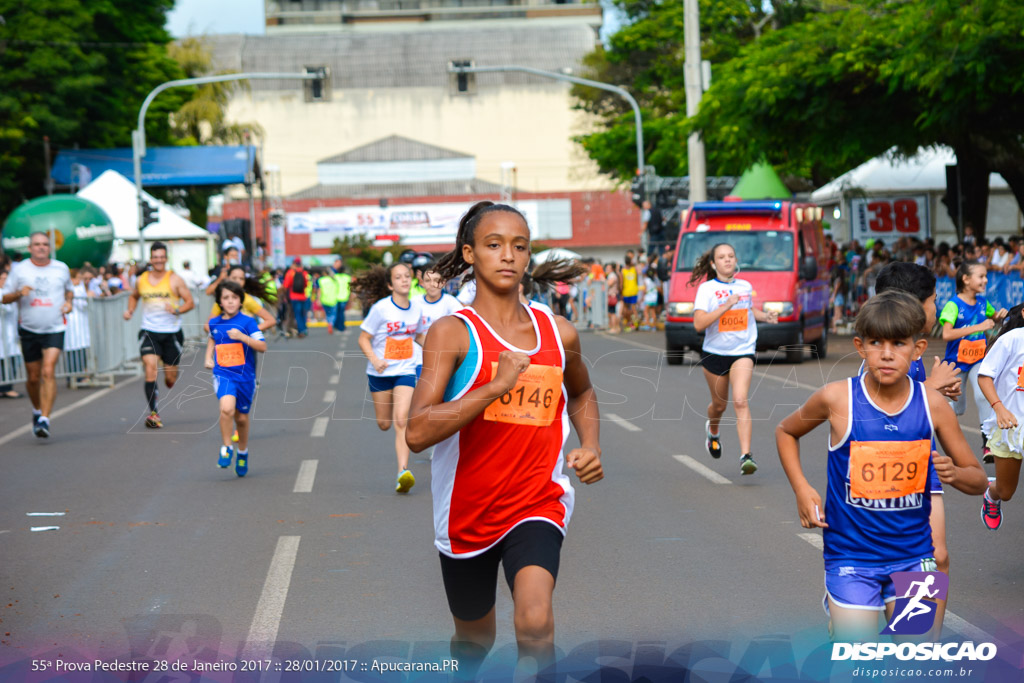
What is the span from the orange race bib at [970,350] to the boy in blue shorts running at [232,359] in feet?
17.1

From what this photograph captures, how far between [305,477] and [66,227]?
78.5ft

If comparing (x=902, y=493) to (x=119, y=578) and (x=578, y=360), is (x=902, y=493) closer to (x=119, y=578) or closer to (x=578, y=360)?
(x=578, y=360)

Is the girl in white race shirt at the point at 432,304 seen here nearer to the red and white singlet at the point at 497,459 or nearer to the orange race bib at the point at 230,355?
the orange race bib at the point at 230,355

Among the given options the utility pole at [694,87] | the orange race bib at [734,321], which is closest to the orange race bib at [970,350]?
the orange race bib at [734,321]

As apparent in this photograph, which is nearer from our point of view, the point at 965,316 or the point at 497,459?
the point at 497,459

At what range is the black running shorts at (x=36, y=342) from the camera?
532 inches

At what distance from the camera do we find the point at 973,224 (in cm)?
2712

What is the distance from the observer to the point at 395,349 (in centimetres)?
1010

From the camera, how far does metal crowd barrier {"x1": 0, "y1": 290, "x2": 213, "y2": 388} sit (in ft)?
60.3

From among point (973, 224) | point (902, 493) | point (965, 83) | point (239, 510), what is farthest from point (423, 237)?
point (902, 493)

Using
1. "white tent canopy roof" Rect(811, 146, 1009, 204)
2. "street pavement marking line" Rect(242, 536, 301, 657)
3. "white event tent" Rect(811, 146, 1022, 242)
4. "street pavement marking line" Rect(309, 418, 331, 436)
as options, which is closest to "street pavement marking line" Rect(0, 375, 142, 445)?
"street pavement marking line" Rect(309, 418, 331, 436)

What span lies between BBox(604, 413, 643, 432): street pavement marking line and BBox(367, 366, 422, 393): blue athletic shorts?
424 cm

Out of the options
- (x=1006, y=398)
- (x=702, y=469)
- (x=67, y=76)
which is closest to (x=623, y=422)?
(x=702, y=469)

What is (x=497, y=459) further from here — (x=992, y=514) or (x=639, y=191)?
(x=639, y=191)
